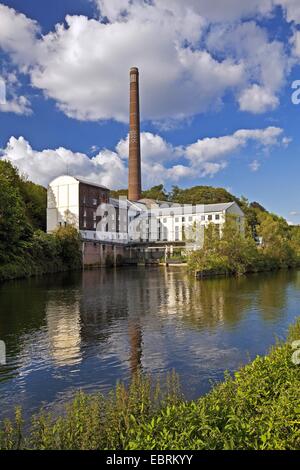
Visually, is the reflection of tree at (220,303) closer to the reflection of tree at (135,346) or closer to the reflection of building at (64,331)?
the reflection of tree at (135,346)

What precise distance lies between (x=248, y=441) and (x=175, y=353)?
8.55m

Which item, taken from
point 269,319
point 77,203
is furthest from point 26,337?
point 77,203

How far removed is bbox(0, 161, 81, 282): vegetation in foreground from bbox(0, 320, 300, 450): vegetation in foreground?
112ft

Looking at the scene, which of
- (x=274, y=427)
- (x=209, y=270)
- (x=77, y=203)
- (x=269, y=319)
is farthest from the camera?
(x=77, y=203)

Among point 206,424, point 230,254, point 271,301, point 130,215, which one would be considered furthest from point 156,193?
point 206,424

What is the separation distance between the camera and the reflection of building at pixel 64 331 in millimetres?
13328

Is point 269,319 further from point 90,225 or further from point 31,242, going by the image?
point 90,225

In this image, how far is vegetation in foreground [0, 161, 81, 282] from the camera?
40344 mm

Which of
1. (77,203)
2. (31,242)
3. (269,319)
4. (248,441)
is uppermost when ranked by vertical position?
(77,203)

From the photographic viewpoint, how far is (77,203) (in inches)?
2530

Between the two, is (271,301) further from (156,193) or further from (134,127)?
(156,193)

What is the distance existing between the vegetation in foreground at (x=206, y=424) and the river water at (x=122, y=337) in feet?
9.65

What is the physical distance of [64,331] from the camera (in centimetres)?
1697

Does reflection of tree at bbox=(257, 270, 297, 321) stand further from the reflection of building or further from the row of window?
the row of window
